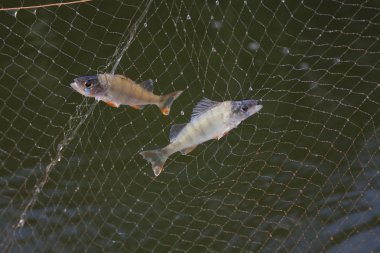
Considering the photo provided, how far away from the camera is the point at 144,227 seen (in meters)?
5.87

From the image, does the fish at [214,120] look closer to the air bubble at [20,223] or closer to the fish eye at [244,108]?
the fish eye at [244,108]

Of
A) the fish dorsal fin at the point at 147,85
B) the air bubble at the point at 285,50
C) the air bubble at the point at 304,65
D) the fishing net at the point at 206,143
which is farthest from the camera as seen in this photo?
the air bubble at the point at 285,50

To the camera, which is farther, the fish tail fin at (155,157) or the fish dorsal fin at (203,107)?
the fish tail fin at (155,157)

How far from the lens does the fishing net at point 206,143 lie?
226 inches

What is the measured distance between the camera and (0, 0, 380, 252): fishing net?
18.8 feet

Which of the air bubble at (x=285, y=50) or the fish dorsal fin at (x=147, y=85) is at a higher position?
the air bubble at (x=285, y=50)

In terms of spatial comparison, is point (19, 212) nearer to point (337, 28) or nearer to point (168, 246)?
point (168, 246)

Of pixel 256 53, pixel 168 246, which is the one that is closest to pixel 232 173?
pixel 168 246

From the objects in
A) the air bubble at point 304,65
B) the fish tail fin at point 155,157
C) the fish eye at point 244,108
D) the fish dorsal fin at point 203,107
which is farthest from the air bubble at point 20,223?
the air bubble at point 304,65

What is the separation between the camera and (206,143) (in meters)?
6.33

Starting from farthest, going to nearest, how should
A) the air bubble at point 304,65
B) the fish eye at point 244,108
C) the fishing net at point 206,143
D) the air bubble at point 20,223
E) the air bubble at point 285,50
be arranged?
1. the air bubble at point 285,50
2. the air bubble at point 304,65
3. the air bubble at point 20,223
4. the fishing net at point 206,143
5. the fish eye at point 244,108

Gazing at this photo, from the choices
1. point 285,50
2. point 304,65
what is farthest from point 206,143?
point 285,50

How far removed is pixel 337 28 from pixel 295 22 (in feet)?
1.64

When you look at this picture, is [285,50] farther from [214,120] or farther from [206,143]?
[214,120]
